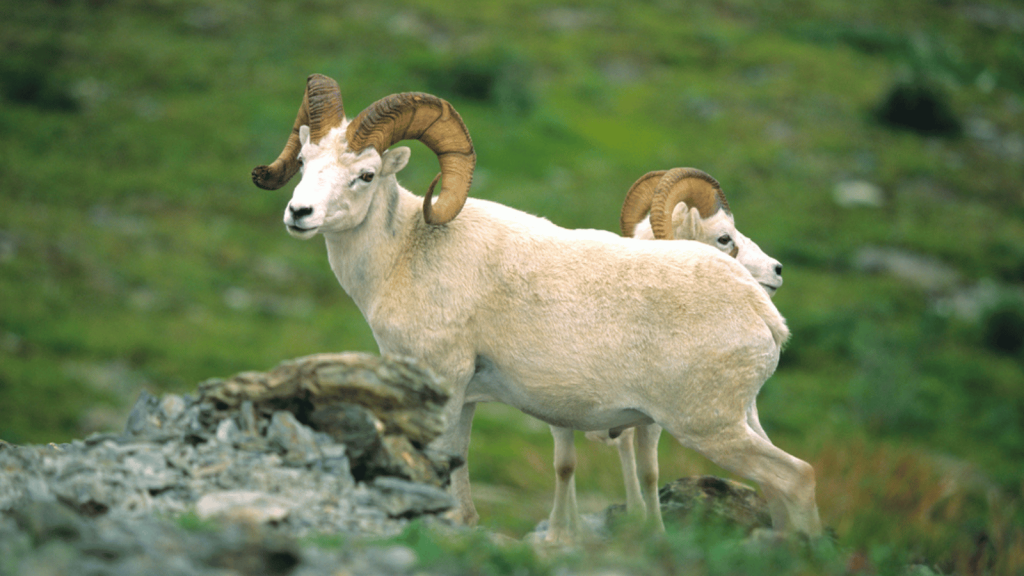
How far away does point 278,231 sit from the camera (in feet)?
79.5

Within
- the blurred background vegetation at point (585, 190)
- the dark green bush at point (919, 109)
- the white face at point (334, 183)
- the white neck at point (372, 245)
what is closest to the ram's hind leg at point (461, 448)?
the white neck at point (372, 245)

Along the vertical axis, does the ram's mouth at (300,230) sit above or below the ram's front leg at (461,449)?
above

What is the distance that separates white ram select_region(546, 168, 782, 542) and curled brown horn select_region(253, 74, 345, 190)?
9.27ft

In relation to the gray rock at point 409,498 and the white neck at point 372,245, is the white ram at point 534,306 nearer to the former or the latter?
the white neck at point 372,245

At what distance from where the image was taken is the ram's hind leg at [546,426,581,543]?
8039 millimetres

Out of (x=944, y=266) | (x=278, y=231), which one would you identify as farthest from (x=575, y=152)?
(x=944, y=266)

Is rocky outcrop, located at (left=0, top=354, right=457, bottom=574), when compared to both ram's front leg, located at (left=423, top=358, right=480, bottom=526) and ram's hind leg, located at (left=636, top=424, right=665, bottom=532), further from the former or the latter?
ram's hind leg, located at (left=636, top=424, right=665, bottom=532)

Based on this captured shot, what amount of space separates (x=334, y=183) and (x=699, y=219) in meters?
3.31

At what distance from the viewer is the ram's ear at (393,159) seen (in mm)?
7091

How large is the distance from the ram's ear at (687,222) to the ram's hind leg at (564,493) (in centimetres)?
205

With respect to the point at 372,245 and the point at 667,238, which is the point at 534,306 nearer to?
the point at 372,245

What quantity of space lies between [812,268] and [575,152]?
7993 mm

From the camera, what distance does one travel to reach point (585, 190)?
25.7m

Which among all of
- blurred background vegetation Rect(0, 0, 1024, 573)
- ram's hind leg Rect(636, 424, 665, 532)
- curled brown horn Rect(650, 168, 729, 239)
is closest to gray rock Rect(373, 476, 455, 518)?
ram's hind leg Rect(636, 424, 665, 532)
